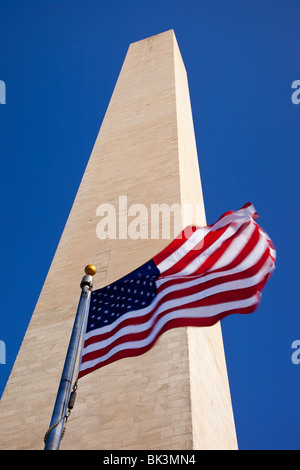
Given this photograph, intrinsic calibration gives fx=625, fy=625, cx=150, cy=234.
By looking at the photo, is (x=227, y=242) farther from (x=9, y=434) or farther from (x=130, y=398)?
(x=9, y=434)

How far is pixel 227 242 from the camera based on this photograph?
331 inches

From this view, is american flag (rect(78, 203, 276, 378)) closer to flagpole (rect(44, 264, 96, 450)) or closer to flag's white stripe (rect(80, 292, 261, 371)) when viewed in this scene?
flag's white stripe (rect(80, 292, 261, 371))

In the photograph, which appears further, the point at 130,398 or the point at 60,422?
the point at 130,398

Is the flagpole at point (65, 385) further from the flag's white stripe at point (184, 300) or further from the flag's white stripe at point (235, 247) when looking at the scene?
the flag's white stripe at point (235, 247)

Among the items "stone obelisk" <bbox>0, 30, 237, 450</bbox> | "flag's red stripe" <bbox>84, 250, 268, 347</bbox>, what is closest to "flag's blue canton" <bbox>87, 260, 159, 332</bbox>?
"flag's red stripe" <bbox>84, 250, 268, 347</bbox>

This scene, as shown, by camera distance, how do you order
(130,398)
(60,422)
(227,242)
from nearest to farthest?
1. (60,422)
2. (227,242)
3. (130,398)

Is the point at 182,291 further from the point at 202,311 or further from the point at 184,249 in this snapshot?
the point at 184,249

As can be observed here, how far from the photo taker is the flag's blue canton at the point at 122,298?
7.69 meters

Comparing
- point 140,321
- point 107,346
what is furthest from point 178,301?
point 107,346

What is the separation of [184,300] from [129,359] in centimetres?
272

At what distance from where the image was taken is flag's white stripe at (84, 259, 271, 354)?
7.43 metres

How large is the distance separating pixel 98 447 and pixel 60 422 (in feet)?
9.94

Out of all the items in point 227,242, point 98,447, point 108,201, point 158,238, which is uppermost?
point 108,201

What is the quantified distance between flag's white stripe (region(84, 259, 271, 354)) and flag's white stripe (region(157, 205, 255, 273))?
22.5 inches
